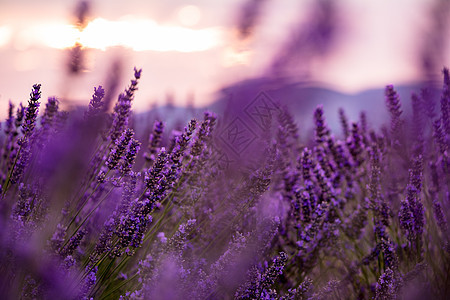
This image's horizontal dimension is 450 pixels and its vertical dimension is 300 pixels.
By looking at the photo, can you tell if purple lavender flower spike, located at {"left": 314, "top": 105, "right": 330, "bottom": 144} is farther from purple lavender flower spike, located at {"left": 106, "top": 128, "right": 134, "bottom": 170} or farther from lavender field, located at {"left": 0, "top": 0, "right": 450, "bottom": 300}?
purple lavender flower spike, located at {"left": 106, "top": 128, "right": 134, "bottom": 170}

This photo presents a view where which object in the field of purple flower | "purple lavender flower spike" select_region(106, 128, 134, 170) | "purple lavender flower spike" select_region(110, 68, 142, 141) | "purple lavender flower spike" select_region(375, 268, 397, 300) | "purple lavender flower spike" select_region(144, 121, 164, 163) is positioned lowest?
"purple lavender flower spike" select_region(375, 268, 397, 300)

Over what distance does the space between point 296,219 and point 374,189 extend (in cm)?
32

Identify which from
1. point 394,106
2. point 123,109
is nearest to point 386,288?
point 123,109

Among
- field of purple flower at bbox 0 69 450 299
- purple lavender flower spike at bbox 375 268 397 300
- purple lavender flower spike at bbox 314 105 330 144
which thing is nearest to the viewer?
field of purple flower at bbox 0 69 450 299

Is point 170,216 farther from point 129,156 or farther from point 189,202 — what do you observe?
point 129,156

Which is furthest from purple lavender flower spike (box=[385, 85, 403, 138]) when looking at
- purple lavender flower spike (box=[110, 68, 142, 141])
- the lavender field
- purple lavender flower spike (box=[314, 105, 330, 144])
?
purple lavender flower spike (box=[110, 68, 142, 141])

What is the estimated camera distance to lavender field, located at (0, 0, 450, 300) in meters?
1.02

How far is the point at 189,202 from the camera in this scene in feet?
4.74

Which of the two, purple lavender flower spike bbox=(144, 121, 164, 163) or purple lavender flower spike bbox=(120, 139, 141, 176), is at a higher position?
purple lavender flower spike bbox=(144, 121, 164, 163)

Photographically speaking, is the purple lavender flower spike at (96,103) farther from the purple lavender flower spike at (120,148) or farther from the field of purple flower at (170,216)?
the purple lavender flower spike at (120,148)

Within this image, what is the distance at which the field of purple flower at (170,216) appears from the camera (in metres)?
1.00

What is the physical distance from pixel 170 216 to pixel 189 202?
124mm

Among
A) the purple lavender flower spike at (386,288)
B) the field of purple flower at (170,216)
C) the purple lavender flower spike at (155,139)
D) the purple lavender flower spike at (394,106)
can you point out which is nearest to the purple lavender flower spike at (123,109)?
the field of purple flower at (170,216)

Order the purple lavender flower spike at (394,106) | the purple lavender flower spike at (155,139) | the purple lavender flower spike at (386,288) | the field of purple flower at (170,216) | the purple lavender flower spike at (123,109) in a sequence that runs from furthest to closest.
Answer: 1. the purple lavender flower spike at (394,106)
2. the purple lavender flower spike at (155,139)
3. the purple lavender flower spike at (123,109)
4. the purple lavender flower spike at (386,288)
5. the field of purple flower at (170,216)
